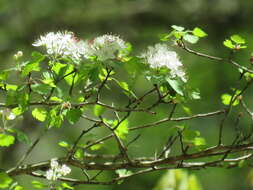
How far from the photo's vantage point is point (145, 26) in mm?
5516

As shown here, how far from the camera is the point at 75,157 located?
6.52ft

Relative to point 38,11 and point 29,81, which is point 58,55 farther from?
point 38,11

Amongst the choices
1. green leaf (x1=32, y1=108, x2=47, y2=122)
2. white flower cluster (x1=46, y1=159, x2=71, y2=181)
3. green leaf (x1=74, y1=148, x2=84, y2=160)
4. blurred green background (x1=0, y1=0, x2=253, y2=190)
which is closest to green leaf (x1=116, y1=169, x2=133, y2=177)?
green leaf (x1=74, y1=148, x2=84, y2=160)

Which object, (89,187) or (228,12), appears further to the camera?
(89,187)

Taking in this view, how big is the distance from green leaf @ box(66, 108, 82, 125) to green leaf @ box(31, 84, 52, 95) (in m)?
0.11

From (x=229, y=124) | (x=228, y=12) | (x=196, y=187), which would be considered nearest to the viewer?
(x=196, y=187)

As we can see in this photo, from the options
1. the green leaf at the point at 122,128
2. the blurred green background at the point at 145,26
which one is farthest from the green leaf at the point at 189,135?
the blurred green background at the point at 145,26

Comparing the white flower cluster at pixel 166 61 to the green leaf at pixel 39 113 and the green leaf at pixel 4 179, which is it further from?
the green leaf at pixel 4 179

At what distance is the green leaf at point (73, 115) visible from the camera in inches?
64.1

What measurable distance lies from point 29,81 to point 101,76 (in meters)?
0.26

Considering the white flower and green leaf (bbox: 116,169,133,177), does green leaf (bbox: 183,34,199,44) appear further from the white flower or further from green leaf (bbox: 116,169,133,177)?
green leaf (bbox: 116,169,133,177)

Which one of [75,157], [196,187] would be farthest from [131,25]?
[75,157]

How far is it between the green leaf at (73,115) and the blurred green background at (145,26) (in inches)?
144

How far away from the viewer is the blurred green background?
17.6 ft
